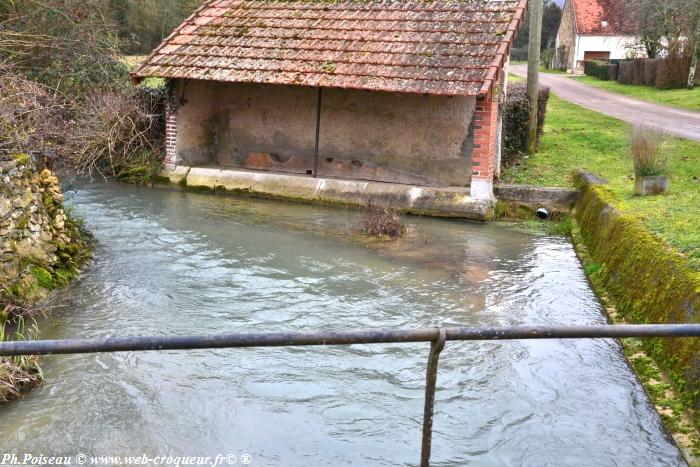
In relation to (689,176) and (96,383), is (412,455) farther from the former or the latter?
(689,176)

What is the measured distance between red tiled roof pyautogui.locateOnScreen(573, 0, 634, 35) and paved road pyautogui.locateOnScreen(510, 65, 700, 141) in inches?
715

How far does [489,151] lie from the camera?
12906mm

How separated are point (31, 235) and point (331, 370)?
4011 mm

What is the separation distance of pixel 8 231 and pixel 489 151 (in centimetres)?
826

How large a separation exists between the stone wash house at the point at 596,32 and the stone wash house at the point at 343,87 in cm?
4351

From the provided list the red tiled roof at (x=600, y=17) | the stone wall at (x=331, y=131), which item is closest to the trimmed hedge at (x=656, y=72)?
the red tiled roof at (x=600, y=17)

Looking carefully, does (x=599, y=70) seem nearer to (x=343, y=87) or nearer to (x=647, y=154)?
(x=343, y=87)

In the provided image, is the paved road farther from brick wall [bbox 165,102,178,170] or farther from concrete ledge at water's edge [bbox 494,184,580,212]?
brick wall [bbox 165,102,178,170]

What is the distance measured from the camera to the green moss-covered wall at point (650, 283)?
568cm

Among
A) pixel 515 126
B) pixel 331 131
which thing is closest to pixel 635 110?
pixel 515 126

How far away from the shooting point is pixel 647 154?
10891mm

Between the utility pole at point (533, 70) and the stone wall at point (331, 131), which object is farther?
the utility pole at point (533, 70)

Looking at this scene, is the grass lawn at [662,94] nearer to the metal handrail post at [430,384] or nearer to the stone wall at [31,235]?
the stone wall at [31,235]

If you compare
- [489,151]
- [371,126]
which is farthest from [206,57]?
[489,151]
